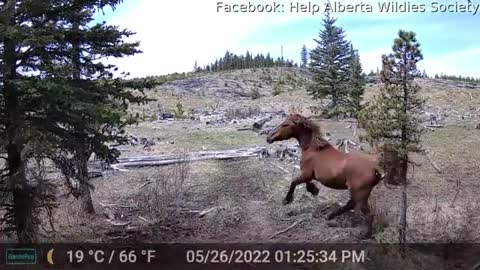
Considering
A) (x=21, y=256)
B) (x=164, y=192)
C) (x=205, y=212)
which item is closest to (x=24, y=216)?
(x=21, y=256)

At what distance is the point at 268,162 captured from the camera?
12867mm

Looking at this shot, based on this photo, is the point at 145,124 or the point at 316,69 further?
the point at 316,69

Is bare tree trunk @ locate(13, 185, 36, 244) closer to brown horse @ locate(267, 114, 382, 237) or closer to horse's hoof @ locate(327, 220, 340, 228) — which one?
brown horse @ locate(267, 114, 382, 237)

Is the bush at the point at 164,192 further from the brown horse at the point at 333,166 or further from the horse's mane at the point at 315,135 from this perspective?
the horse's mane at the point at 315,135

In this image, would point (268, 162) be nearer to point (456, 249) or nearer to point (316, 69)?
point (456, 249)

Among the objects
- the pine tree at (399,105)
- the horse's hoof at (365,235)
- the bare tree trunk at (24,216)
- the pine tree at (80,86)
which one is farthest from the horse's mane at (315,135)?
the bare tree trunk at (24,216)

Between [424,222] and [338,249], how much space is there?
2193mm

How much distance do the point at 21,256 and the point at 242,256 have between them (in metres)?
3.63

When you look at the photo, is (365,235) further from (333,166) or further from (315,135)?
(315,135)

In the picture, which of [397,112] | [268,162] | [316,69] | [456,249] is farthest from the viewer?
[316,69]

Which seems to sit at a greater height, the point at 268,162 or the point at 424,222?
the point at 268,162

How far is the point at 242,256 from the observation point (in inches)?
348

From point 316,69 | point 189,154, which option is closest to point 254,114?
point 316,69

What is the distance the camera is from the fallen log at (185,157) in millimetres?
13266
